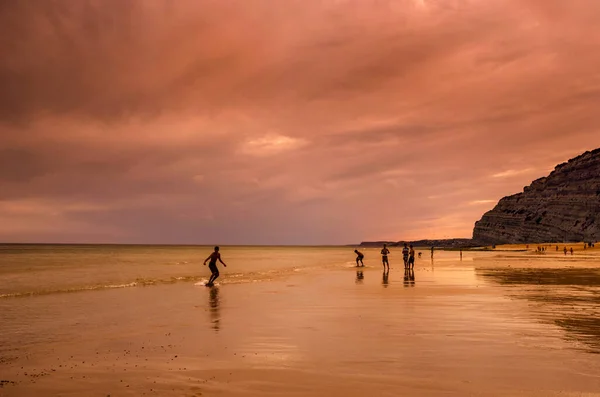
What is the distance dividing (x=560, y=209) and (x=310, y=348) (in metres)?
185

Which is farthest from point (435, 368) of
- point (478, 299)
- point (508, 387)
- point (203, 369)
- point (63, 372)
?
point (478, 299)

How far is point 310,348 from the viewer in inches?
459

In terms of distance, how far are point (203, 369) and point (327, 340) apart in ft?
13.0

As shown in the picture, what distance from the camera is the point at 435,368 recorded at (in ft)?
31.0

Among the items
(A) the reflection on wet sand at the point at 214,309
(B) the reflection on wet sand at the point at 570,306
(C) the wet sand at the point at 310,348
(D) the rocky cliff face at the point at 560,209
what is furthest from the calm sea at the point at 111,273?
(D) the rocky cliff face at the point at 560,209

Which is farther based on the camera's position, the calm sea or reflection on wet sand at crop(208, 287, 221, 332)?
the calm sea

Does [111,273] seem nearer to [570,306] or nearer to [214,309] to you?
[214,309]

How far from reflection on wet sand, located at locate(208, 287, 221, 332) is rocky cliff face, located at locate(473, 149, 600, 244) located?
161 metres

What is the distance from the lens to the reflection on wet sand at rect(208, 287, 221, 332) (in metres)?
15.7

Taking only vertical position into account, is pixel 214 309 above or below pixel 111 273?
above

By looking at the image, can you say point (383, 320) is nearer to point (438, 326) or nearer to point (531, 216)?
point (438, 326)

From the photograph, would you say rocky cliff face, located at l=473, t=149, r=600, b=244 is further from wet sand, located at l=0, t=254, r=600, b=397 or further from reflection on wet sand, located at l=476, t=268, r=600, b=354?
wet sand, located at l=0, t=254, r=600, b=397

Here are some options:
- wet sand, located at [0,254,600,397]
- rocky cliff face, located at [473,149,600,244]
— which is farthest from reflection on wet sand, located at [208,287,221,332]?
rocky cliff face, located at [473,149,600,244]

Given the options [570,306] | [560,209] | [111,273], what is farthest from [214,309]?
[560,209]
